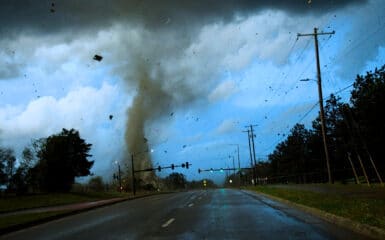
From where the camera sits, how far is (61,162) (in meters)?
84.3

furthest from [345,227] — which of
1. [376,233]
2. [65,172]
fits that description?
[65,172]

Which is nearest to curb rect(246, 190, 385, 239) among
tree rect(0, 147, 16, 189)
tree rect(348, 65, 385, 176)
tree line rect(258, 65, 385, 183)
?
tree line rect(258, 65, 385, 183)

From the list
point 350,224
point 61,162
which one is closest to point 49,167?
point 61,162

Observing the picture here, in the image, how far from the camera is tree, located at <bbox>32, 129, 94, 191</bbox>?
82125 mm

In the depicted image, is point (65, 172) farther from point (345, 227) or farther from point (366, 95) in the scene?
point (345, 227)

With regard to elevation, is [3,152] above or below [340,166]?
above

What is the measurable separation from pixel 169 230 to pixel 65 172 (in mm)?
71627

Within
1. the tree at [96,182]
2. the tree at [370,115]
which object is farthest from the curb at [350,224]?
the tree at [96,182]

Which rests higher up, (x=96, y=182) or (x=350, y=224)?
(x=96, y=182)

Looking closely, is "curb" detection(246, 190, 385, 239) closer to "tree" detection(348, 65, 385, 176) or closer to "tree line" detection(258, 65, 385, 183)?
"tree line" detection(258, 65, 385, 183)

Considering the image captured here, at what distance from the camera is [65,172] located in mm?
84062

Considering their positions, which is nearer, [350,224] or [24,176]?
[350,224]

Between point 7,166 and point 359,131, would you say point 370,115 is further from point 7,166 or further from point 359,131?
point 7,166

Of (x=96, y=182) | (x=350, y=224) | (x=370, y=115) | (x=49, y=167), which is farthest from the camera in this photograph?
(x=96, y=182)
